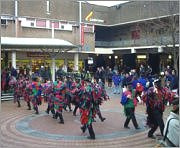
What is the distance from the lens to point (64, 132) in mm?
11883

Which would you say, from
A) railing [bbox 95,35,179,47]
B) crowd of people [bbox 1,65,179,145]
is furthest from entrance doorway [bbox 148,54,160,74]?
crowd of people [bbox 1,65,179,145]

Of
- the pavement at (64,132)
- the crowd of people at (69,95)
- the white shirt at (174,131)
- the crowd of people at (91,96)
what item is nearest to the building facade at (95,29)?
the crowd of people at (91,96)

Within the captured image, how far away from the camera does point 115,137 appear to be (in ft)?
36.3

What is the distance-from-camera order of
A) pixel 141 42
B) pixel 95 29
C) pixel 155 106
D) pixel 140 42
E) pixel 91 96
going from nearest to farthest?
pixel 155 106, pixel 91 96, pixel 141 42, pixel 140 42, pixel 95 29

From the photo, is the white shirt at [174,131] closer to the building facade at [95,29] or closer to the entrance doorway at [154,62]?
the building facade at [95,29]

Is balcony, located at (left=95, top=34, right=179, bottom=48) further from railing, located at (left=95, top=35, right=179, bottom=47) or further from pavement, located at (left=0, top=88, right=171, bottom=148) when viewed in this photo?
pavement, located at (left=0, top=88, right=171, bottom=148)

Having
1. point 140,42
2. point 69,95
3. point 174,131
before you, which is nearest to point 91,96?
point 69,95

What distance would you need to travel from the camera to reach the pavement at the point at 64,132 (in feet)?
33.9

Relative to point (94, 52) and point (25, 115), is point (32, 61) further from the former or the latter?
point (25, 115)

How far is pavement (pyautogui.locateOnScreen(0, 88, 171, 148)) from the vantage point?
1034 cm

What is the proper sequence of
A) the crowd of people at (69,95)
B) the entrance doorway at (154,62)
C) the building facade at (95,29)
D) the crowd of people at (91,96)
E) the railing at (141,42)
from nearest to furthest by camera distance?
1. the crowd of people at (91,96)
2. the crowd of people at (69,95)
3. the railing at (141,42)
4. the building facade at (95,29)
5. the entrance doorway at (154,62)

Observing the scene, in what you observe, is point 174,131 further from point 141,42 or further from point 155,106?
point 141,42

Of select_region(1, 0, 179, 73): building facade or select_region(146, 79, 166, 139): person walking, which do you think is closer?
select_region(146, 79, 166, 139): person walking

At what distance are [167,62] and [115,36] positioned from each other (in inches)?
390
